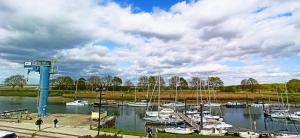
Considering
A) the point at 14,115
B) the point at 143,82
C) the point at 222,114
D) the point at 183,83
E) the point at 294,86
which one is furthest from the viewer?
the point at 183,83

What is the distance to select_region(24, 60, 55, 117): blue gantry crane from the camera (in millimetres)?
46344

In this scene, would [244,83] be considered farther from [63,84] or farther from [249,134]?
[249,134]

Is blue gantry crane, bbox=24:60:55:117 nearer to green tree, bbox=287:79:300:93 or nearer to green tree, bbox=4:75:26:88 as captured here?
green tree, bbox=287:79:300:93

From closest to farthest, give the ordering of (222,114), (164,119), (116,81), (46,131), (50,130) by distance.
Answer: (46,131) → (50,130) → (164,119) → (222,114) → (116,81)

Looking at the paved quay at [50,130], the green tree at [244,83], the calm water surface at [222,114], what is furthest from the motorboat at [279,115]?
Result: the green tree at [244,83]

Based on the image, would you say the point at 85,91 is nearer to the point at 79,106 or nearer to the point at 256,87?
the point at 79,106

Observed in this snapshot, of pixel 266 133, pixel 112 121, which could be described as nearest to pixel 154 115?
pixel 112 121

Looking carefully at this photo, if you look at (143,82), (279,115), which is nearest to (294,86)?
(143,82)

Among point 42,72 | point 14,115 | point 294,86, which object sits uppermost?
point 294,86

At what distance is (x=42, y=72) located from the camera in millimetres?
46375

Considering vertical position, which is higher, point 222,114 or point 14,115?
point 14,115

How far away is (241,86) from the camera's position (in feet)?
577

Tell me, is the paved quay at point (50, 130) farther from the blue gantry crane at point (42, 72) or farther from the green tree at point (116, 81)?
the green tree at point (116, 81)

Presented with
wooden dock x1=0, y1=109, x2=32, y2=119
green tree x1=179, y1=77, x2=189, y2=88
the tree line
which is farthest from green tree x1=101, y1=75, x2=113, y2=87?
wooden dock x1=0, y1=109, x2=32, y2=119
